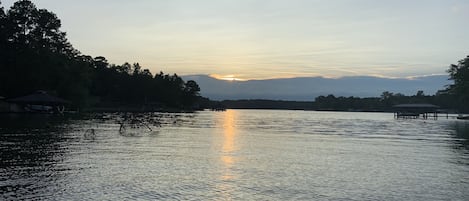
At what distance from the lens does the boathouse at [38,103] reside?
216 feet

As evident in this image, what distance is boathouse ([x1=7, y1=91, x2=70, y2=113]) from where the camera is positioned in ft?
216

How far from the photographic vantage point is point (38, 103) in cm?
6831

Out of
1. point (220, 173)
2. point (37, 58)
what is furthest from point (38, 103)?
point (220, 173)

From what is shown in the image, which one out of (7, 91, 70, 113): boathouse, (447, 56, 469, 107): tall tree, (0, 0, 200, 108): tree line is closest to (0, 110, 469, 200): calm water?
(7, 91, 70, 113): boathouse

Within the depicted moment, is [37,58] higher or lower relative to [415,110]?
higher

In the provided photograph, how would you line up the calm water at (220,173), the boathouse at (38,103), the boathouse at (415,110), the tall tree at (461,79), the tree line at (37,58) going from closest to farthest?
1. the calm water at (220,173)
2. the boathouse at (38,103)
3. the tree line at (37,58)
4. the tall tree at (461,79)
5. the boathouse at (415,110)

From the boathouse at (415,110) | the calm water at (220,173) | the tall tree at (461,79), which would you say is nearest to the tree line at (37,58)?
the calm water at (220,173)

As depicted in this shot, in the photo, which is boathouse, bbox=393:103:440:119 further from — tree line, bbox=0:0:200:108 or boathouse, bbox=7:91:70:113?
boathouse, bbox=7:91:70:113

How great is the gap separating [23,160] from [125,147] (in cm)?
778

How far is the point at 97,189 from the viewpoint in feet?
48.3

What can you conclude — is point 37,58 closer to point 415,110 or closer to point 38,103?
point 38,103

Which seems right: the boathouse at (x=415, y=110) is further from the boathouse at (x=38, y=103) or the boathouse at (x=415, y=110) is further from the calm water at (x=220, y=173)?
the calm water at (x=220, y=173)

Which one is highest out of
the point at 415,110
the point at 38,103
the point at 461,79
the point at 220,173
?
the point at 461,79

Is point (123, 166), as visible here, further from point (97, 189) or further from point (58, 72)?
point (58, 72)
